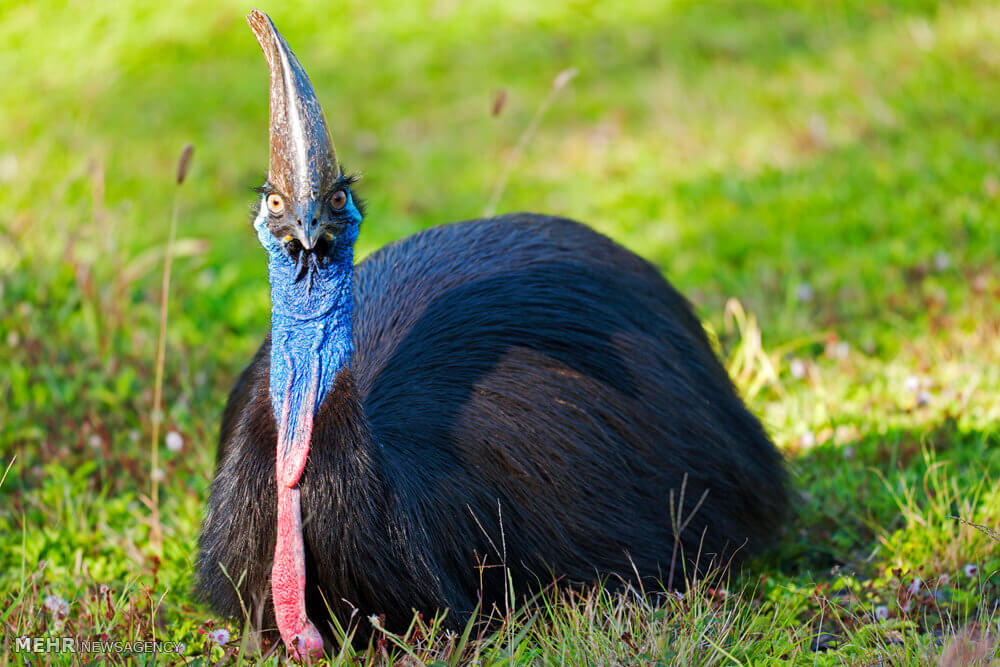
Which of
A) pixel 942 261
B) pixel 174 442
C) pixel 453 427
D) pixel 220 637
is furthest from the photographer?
pixel 942 261

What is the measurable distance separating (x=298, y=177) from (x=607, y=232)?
3.96 metres

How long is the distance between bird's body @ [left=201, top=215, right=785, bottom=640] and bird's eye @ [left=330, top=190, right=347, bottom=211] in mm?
397

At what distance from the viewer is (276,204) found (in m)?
2.36

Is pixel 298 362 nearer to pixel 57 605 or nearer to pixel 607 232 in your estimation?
pixel 57 605

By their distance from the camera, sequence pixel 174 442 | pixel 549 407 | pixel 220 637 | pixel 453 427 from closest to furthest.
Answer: pixel 220 637
pixel 453 427
pixel 549 407
pixel 174 442

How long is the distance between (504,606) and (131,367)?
8.13 feet

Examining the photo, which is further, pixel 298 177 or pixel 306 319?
pixel 306 319

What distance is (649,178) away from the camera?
689 centimetres

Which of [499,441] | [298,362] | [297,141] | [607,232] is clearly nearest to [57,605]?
[298,362]

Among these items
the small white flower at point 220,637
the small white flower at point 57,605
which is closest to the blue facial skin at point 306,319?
the small white flower at point 220,637

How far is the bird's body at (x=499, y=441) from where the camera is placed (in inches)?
100

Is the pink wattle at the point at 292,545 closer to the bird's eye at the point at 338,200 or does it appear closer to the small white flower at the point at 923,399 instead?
the bird's eye at the point at 338,200

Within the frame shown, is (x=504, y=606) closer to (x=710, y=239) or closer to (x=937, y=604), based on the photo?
(x=937, y=604)

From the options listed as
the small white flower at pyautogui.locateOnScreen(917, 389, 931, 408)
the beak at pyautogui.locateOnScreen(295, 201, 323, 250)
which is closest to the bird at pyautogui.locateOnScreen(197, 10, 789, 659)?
the beak at pyautogui.locateOnScreen(295, 201, 323, 250)
